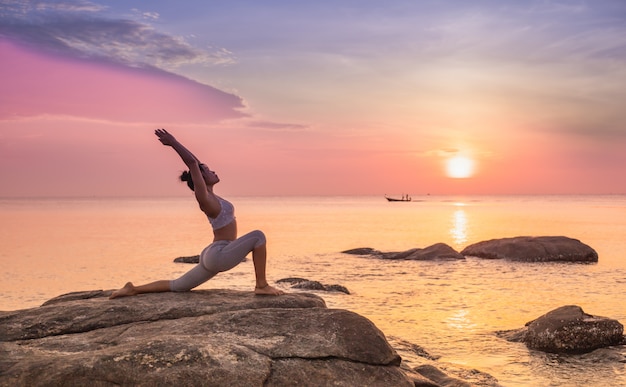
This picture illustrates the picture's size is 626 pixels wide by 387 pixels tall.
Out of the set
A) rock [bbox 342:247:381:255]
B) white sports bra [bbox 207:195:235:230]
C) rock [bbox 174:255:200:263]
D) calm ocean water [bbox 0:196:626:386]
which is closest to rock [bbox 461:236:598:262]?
calm ocean water [bbox 0:196:626:386]

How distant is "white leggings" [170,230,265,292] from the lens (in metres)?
10.3

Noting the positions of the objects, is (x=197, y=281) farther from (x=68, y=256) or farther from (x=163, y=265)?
(x=68, y=256)

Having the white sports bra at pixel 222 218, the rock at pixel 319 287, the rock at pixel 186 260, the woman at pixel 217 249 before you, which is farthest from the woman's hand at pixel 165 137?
the rock at pixel 186 260

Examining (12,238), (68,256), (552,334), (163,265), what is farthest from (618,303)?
(12,238)

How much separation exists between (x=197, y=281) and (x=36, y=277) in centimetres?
2098

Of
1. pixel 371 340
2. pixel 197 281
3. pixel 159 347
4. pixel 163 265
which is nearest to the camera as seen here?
pixel 159 347

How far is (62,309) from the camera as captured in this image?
9.71m

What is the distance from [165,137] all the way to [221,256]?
237 centimetres

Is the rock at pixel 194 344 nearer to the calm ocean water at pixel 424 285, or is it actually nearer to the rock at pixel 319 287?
the calm ocean water at pixel 424 285

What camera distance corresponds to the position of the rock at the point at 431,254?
34.8m

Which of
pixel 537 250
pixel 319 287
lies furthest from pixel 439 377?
pixel 537 250

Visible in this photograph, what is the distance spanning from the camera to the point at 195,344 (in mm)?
7320

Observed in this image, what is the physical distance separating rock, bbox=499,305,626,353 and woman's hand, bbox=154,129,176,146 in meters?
11.1

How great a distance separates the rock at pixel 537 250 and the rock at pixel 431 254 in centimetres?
222
